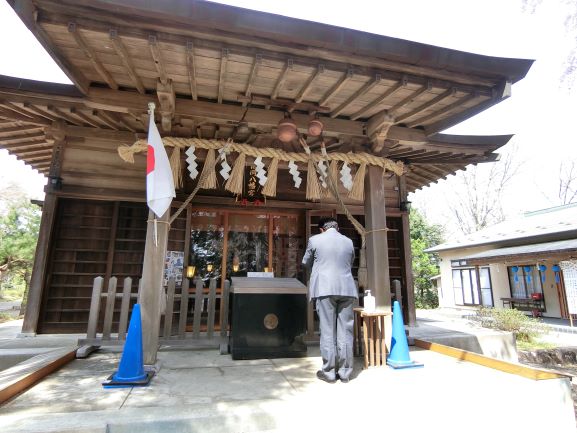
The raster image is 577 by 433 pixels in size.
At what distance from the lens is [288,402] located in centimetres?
274

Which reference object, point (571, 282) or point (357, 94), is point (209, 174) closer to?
point (357, 94)

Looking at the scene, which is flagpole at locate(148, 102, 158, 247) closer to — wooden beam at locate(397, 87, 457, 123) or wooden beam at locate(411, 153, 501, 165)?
wooden beam at locate(397, 87, 457, 123)

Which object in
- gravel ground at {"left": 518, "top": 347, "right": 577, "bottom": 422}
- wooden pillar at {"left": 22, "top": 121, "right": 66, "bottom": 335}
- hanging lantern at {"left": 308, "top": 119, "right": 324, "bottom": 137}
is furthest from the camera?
gravel ground at {"left": 518, "top": 347, "right": 577, "bottom": 422}

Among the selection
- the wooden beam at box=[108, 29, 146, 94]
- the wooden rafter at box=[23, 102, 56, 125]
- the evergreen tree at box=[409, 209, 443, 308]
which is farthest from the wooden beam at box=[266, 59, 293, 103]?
the evergreen tree at box=[409, 209, 443, 308]

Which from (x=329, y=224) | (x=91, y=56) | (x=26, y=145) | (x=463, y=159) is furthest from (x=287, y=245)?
(x=26, y=145)

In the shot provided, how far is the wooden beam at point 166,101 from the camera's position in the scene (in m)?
3.92

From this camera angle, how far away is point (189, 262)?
6.64 metres

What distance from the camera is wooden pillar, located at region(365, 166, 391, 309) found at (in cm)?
477

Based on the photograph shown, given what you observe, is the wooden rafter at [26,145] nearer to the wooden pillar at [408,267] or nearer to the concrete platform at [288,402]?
the concrete platform at [288,402]

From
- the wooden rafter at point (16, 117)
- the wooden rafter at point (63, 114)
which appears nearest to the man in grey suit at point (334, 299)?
the wooden rafter at point (63, 114)

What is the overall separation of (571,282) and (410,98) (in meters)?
12.5

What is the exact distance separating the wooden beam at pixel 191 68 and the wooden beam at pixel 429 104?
3.01 metres

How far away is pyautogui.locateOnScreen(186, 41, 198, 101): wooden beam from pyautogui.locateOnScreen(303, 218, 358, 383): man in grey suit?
244 centimetres

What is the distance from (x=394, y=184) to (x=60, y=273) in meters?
7.37
